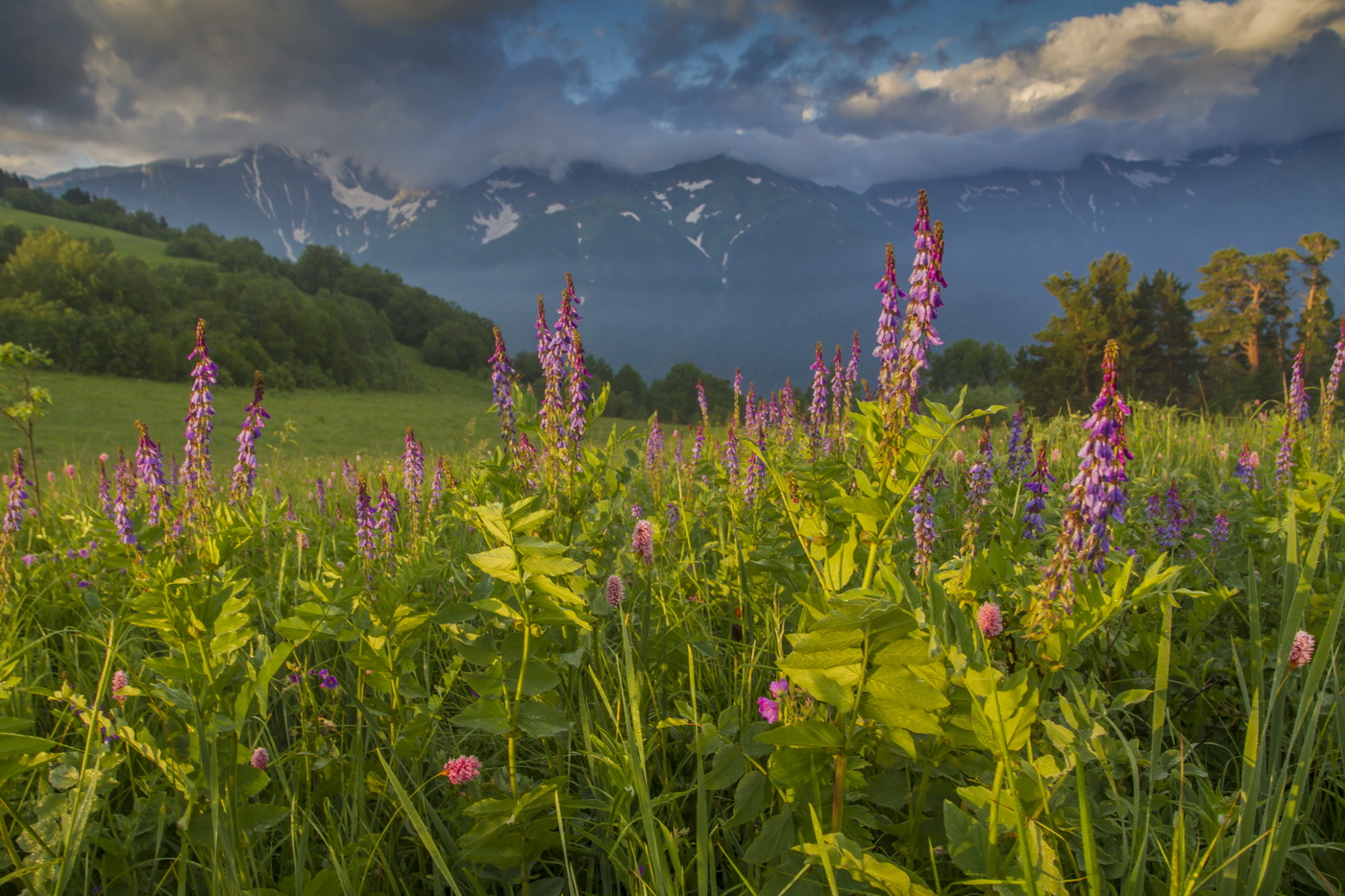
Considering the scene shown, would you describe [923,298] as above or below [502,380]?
above

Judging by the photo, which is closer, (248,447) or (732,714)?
(732,714)

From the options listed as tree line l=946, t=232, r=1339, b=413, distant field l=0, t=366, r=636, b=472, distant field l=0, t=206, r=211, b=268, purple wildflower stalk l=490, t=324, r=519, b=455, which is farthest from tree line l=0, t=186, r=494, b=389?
tree line l=946, t=232, r=1339, b=413

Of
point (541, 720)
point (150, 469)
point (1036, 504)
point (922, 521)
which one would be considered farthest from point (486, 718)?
point (150, 469)

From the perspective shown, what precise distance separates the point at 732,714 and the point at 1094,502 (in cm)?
129

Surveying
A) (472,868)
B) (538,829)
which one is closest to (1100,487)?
(538,829)

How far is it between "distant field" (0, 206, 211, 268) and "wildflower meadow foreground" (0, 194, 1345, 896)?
9160 cm

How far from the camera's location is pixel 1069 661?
1778mm

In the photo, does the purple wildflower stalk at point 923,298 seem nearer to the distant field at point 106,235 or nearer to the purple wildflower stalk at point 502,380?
the purple wildflower stalk at point 502,380

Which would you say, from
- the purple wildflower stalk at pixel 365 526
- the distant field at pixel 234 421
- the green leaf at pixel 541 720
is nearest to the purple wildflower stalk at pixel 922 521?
the green leaf at pixel 541 720

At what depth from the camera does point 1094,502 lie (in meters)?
1.85

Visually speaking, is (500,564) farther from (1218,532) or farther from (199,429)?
(1218,532)

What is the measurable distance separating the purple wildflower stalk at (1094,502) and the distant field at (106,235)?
93.5m

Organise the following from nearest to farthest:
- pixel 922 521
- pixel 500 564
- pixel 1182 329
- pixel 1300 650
A: pixel 500 564
pixel 1300 650
pixel 922 521
pixel 1182 329

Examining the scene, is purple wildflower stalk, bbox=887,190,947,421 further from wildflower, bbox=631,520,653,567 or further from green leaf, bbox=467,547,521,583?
green leaf, bbox=467,547,521,583
